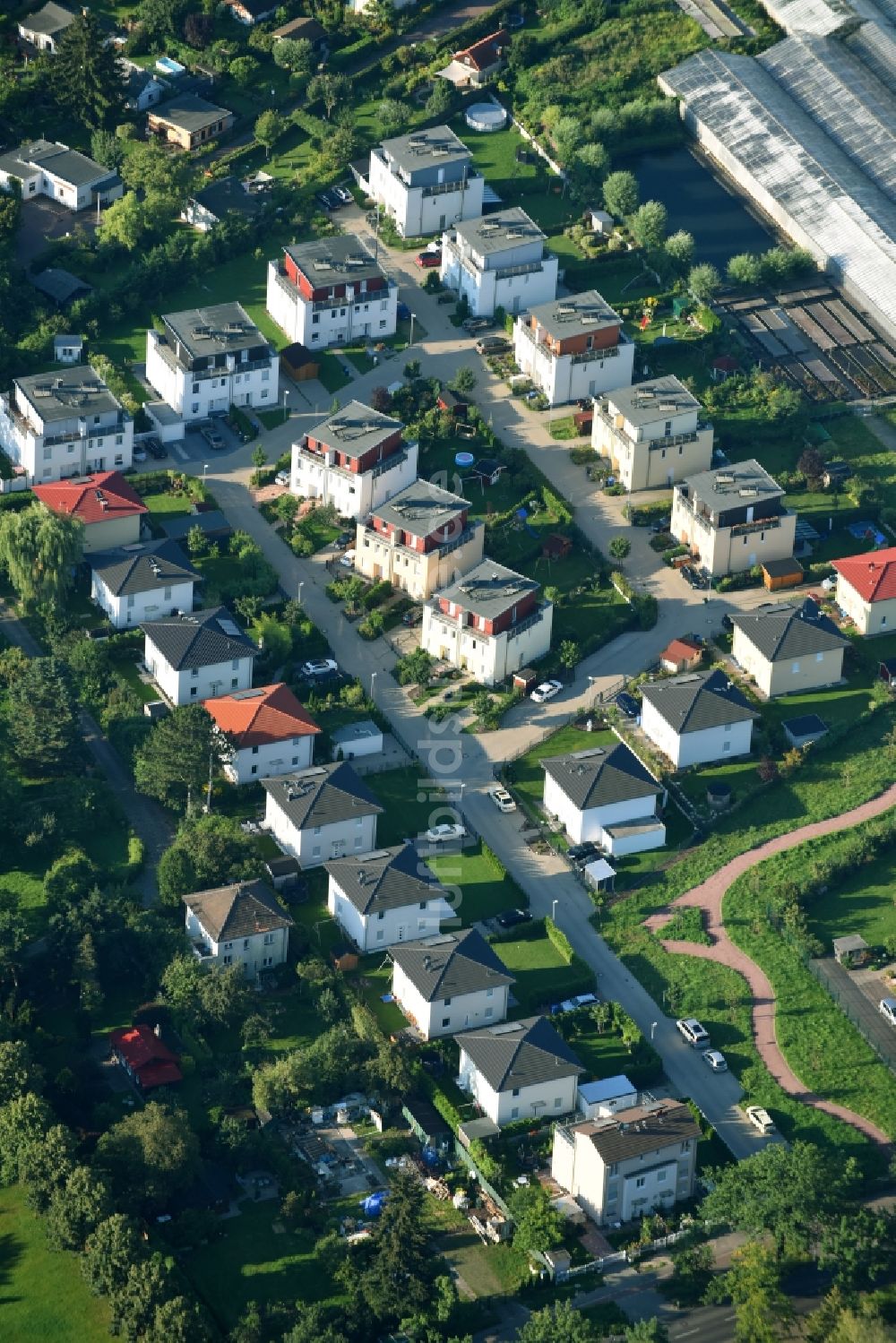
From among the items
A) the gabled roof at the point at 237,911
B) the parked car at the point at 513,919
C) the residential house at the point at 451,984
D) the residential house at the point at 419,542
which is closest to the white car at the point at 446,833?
the parked car at the point at 513,919

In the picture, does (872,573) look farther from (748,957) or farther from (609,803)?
(748,957)

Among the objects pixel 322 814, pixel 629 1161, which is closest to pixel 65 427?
pixel 322 814

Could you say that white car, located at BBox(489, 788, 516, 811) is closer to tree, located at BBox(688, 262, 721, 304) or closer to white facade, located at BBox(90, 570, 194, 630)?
white facade, located at BBox(90, 570, 194, 630)

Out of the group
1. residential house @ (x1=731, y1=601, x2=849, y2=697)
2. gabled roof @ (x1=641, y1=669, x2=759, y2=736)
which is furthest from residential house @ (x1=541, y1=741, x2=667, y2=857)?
residential house @ (x1=731, y1=601, x2=849, y2=697)

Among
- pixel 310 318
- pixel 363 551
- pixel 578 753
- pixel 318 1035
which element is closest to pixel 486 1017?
pixel 318 1035

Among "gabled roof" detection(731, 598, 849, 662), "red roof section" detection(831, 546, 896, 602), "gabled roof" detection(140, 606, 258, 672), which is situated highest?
"red roof section" detection(831, 546, 896, 602)

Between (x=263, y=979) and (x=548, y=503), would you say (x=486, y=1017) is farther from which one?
(x=548, y=503)
